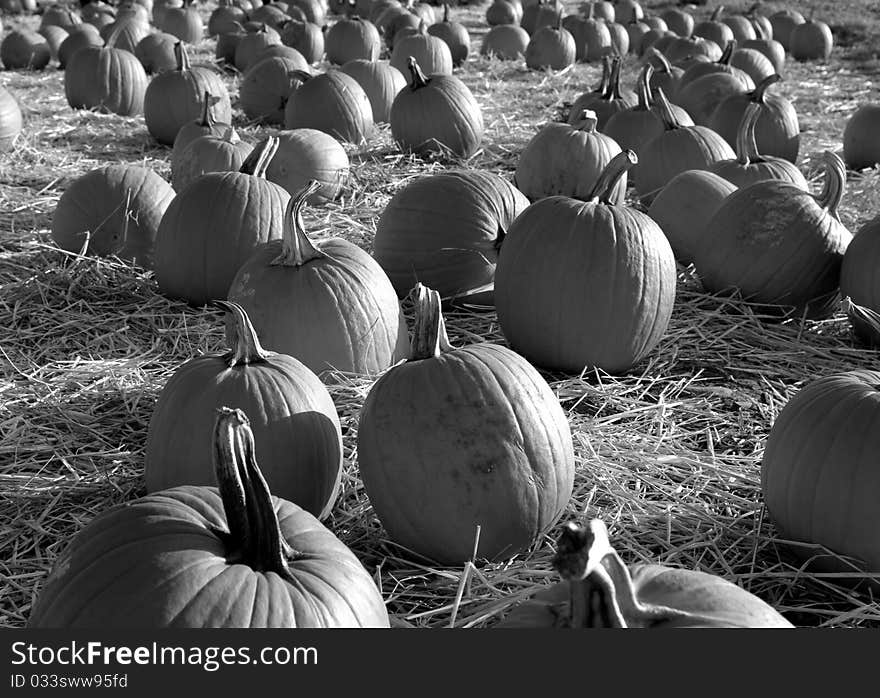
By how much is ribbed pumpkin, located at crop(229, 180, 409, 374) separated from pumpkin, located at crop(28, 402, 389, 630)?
1.65 m

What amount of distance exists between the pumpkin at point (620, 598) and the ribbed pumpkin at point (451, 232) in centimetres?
281

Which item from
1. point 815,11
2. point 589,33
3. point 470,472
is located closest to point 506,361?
point 470,472

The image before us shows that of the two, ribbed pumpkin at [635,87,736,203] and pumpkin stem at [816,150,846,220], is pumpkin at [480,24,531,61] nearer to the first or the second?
ribbed pumpkin at [635,87,736,203]

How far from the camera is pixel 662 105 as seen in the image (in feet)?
21.6

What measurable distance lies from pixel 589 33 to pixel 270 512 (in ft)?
41.6

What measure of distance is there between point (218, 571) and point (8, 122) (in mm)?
6967

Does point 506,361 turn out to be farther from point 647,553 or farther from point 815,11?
point 815,11

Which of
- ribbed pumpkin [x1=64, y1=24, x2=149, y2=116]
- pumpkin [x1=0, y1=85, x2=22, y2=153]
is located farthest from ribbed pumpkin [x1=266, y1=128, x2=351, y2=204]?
ribbed pumpkin [x1=64, y1=24, x2=149, y2=116]

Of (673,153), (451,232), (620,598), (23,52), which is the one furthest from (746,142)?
(23,52)

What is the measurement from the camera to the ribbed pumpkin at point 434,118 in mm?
7652

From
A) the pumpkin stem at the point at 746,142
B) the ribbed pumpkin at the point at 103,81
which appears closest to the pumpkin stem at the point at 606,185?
the pumpkin stem at the point at 746,142

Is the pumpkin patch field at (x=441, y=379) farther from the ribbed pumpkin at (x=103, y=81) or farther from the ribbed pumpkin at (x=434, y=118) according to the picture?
the ribbed pumpkin at (x=103, y=81)

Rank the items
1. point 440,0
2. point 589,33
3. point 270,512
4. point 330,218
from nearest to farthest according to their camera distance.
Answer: point 270,512 < point 330,218 < point 589,33 < point 440,0

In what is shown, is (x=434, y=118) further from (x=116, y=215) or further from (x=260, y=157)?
(x=116, y=215)
